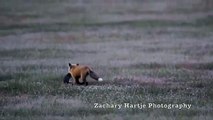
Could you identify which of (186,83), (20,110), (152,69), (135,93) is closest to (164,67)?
(152,69)

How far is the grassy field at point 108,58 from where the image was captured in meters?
18.1

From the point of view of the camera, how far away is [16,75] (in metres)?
23.9

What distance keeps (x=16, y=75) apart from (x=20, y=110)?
633cm

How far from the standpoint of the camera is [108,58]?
1143 inches

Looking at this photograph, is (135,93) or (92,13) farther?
(92,13)

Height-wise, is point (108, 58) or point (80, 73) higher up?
point (108, 58)

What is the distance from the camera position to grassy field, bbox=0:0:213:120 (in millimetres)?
18109

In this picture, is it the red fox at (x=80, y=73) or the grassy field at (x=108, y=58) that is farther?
the red fox at (x=80, y=73)

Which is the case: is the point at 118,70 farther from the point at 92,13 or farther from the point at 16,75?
the point at 92,13

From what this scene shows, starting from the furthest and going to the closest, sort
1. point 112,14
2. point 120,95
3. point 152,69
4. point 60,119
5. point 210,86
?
1. point 112,14
2. point 152,69
3. point 210,86
4. point 120,95
5. point 60,119

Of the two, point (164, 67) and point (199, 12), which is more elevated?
point (199, 12)

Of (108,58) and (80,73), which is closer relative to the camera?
(80,73)

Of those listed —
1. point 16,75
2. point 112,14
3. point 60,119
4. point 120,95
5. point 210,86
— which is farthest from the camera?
point 112,14

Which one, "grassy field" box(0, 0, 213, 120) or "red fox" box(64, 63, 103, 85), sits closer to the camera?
"grassy field" box(0, 0, 213, 120)
